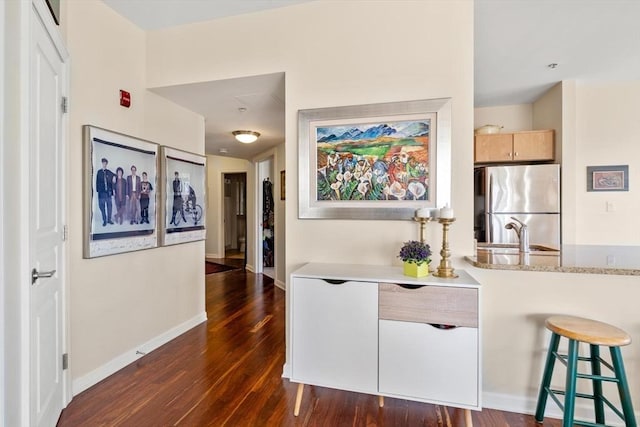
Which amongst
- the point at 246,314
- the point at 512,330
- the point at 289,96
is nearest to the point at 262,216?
the point at 246,314

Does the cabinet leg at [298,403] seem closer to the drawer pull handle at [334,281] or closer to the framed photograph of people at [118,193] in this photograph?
the drawer pull handle at [334,281]

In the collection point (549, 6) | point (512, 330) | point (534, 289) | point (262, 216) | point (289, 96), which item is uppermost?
point (549, 6)

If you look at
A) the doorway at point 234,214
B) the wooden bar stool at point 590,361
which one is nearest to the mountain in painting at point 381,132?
the wooden bar stool at point 590,361

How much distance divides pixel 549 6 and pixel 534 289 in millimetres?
1999

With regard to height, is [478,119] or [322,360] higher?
[478,119]

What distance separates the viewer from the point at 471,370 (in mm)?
1698

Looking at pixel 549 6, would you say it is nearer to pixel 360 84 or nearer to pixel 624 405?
pixel 360 84

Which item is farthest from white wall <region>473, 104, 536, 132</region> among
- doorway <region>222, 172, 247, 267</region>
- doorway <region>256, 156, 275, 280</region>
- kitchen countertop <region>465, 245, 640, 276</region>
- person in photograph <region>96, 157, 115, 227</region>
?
doorway <region>222, 172, 247, 267</region>

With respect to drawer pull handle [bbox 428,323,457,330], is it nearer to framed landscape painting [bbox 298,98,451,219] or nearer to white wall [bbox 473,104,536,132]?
framed landscape painting [bbox 298,98,451,219]

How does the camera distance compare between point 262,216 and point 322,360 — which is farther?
point 262,216

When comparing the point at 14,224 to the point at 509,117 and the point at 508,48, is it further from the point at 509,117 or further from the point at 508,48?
the point at 509,117

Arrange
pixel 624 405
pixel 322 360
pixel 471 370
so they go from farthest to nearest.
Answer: pixel 322 360 → pixel 471 370 → pixel 624 405

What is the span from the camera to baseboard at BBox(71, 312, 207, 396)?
2.15 meters

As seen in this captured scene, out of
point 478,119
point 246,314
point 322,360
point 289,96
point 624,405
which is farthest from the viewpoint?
point 478,119
